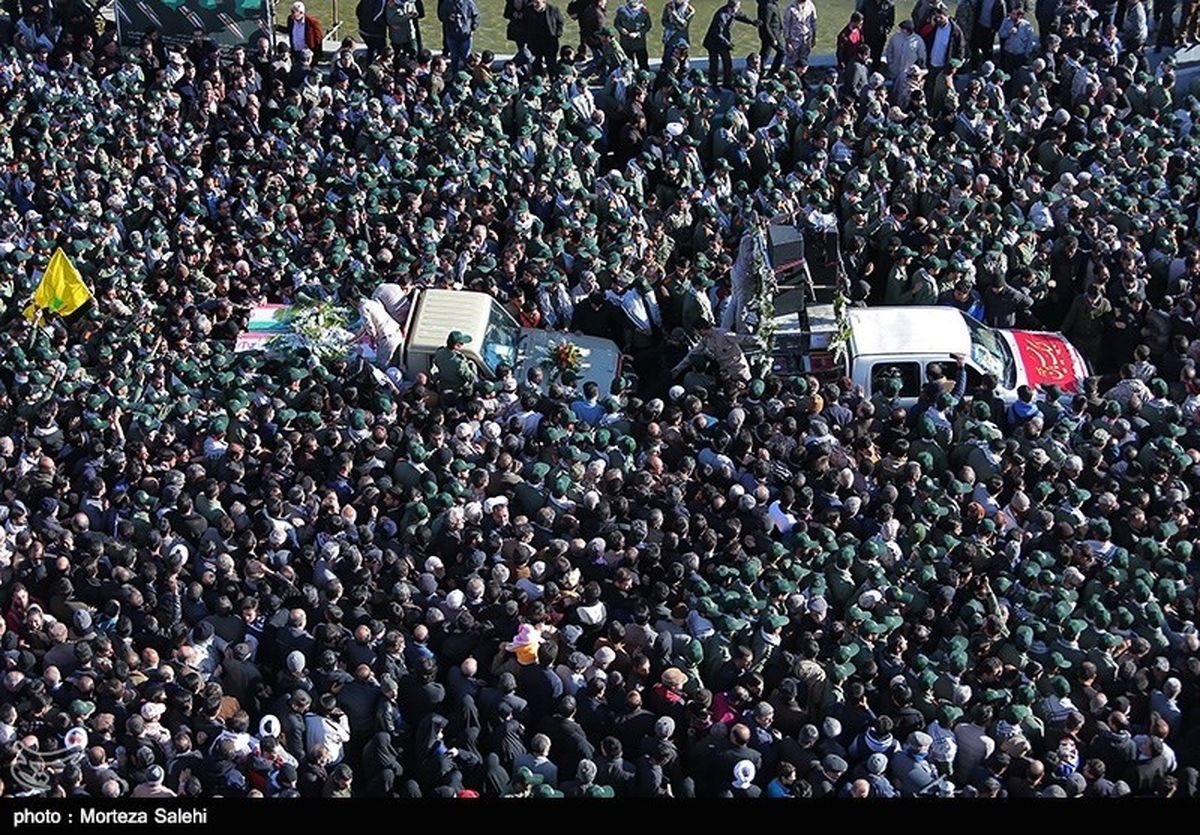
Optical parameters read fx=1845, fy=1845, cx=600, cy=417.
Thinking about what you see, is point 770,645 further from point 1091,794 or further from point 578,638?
point 1091,794

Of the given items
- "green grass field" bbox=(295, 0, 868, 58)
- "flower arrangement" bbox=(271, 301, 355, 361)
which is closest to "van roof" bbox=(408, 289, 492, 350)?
"flower arrangement" bbox=(271, 301, 355, 361)

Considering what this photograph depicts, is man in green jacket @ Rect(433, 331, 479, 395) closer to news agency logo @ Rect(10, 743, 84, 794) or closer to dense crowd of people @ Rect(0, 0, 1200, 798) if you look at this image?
dense crowd of people @ Rect(0, 0, 1200, 798)

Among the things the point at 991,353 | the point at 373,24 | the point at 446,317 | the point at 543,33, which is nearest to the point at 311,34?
the point at 373,24

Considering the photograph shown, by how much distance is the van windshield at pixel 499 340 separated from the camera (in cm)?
1894

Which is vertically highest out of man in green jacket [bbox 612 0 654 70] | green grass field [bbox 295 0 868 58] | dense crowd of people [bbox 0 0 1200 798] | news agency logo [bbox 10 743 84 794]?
green grass field [bbox 295 0 868 58]

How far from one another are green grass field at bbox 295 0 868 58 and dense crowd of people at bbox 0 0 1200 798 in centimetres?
380

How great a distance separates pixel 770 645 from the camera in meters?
14.9

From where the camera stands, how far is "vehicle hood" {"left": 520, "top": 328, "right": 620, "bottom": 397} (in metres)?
19.1

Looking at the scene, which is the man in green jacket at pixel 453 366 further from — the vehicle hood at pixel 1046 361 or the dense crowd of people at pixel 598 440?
the vehicle hood at pixel 1046 361

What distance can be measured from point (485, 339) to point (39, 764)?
6939 mm

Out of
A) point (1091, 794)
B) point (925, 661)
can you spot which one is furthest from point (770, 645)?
point (1091, 794)

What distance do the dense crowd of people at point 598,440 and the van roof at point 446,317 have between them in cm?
45

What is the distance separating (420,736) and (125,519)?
3.79 m

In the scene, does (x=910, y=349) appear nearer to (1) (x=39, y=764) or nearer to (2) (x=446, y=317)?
(2) (x=446, y=317)
